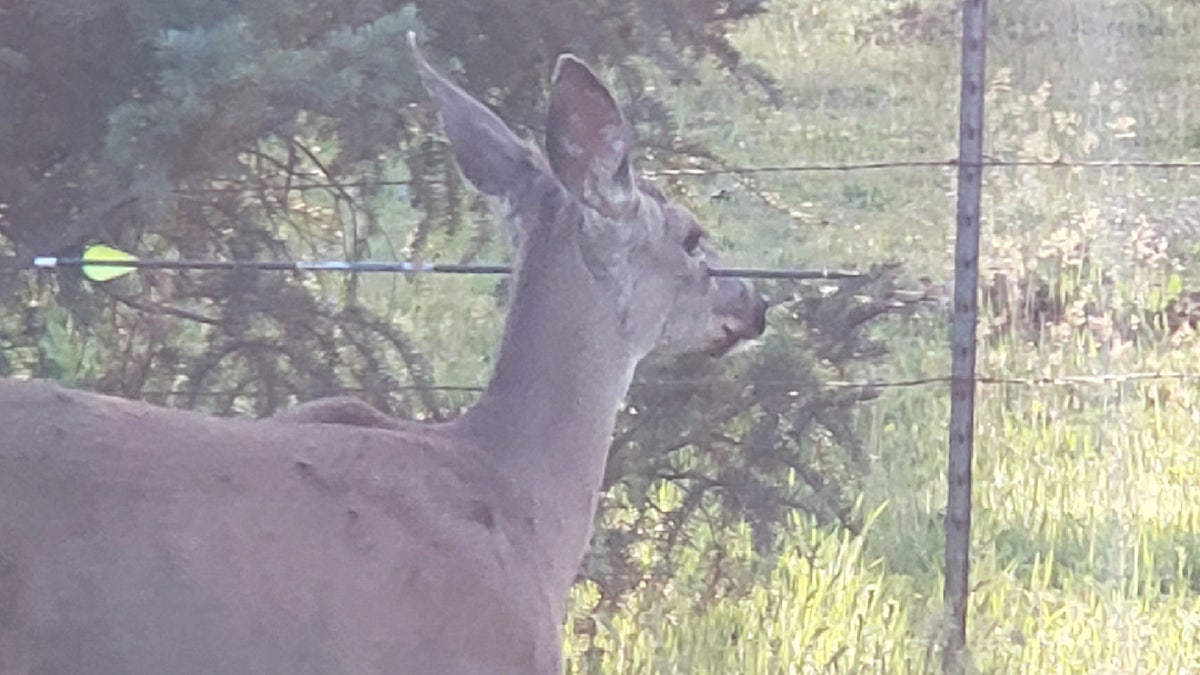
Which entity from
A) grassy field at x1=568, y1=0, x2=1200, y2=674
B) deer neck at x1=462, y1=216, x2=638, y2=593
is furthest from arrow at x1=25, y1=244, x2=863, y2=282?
grassy field at x1=568, y1=0, x2=1200, y2=674

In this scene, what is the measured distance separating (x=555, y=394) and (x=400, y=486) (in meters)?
0.67

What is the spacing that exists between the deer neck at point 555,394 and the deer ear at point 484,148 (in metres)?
0.15

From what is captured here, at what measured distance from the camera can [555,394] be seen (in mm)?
5059

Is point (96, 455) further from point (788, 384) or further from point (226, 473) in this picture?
point (788, 384)

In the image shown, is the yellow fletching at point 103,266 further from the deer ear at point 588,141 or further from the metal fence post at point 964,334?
the metal fence post at point 964,334

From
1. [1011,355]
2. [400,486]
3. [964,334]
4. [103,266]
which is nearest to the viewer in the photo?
[400,486]

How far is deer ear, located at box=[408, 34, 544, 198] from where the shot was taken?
4996mm

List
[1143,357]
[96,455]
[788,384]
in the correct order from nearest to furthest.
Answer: [96,455] < [788,384] < [1143,357]

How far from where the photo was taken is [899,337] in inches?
307

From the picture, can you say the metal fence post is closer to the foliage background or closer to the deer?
the foliage background

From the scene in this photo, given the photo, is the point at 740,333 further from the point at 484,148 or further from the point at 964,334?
the point at 484,148

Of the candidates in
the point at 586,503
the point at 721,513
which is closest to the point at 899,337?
the point at 721,513

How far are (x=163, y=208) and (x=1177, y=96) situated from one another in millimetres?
7443

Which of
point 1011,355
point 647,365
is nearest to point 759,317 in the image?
point 647,365
